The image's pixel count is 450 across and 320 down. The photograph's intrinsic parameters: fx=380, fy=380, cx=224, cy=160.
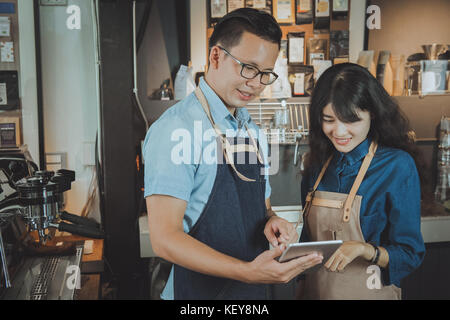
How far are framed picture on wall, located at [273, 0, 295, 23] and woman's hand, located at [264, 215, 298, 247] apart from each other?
5.14 ft

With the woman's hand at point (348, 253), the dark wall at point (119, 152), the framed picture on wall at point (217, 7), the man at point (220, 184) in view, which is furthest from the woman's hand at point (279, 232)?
the framed picture on wall at point (217, 7)

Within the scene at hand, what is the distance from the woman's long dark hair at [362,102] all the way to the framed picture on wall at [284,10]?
1163mm

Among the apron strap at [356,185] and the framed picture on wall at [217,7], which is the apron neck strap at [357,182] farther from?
the framed picture on wall at [217,7]

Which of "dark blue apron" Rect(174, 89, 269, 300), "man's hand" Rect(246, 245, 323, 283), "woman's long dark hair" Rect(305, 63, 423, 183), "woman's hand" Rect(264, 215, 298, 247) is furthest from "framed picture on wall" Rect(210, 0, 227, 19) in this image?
"man's hand" Rect(246, 245, 323, 283)

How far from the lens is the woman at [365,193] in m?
1.27

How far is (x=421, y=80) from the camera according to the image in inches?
95.3

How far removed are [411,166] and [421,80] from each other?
1372 millimetres

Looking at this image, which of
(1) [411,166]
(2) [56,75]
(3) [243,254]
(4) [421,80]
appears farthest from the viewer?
(4) [421,80]

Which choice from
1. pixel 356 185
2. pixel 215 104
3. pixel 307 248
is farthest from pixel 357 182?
pixel 215 104

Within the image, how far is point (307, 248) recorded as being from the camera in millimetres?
998

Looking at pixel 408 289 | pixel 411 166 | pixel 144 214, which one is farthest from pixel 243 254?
pixel 408 289

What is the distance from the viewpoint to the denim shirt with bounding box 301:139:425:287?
127cm

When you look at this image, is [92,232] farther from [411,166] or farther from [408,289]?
[408,289]
